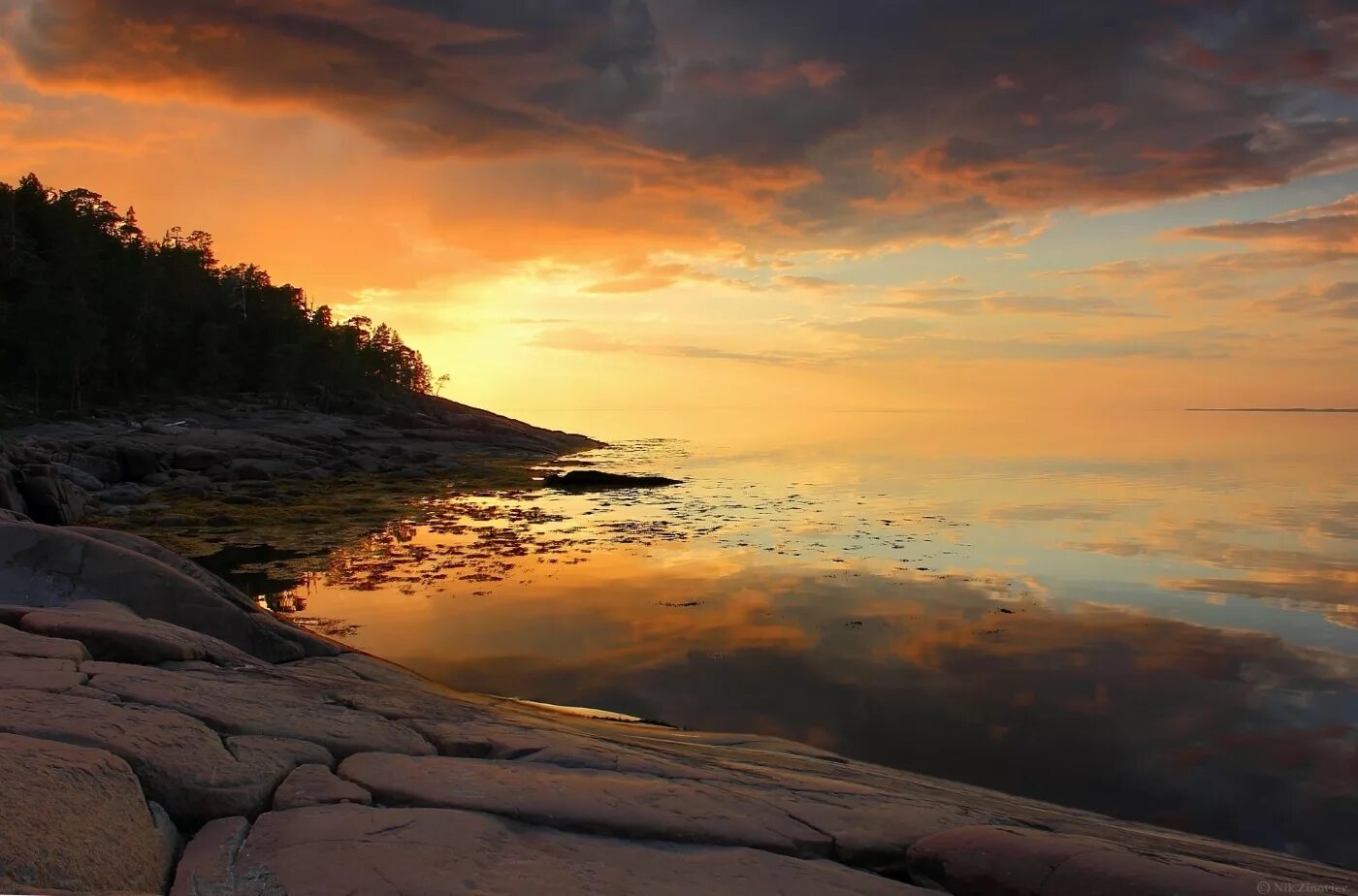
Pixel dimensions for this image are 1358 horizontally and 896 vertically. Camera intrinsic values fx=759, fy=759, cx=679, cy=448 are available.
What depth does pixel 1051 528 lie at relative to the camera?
29922mm

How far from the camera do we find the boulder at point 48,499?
23797mm

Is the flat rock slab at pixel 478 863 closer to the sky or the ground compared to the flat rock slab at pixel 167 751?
closer to the ground

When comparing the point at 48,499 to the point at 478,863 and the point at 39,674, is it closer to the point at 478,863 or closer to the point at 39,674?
the point at 39,674

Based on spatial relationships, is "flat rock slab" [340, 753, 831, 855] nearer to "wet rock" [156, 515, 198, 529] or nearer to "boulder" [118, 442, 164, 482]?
"wet rock" [156, 515, 198, 529]

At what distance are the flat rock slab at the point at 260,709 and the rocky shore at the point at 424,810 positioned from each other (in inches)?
1.1

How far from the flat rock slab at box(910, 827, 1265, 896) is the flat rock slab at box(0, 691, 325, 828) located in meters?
4.79

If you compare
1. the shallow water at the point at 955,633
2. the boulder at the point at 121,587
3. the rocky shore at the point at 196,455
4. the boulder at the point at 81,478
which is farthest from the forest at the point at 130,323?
the boulder at the point at 121,587

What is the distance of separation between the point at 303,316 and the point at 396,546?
353 ft

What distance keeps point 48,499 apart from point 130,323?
2585 inches

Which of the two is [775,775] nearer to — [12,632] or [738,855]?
[738,855]

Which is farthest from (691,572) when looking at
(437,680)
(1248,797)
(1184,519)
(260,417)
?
(260,417)

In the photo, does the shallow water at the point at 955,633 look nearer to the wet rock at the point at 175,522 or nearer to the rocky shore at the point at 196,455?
the wet rock at the point at 175,522

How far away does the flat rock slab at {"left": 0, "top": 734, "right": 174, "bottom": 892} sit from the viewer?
382cm

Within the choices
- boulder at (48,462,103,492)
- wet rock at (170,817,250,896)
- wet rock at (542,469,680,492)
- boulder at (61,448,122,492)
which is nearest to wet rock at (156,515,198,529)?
boulder at (48,462,103,492)
